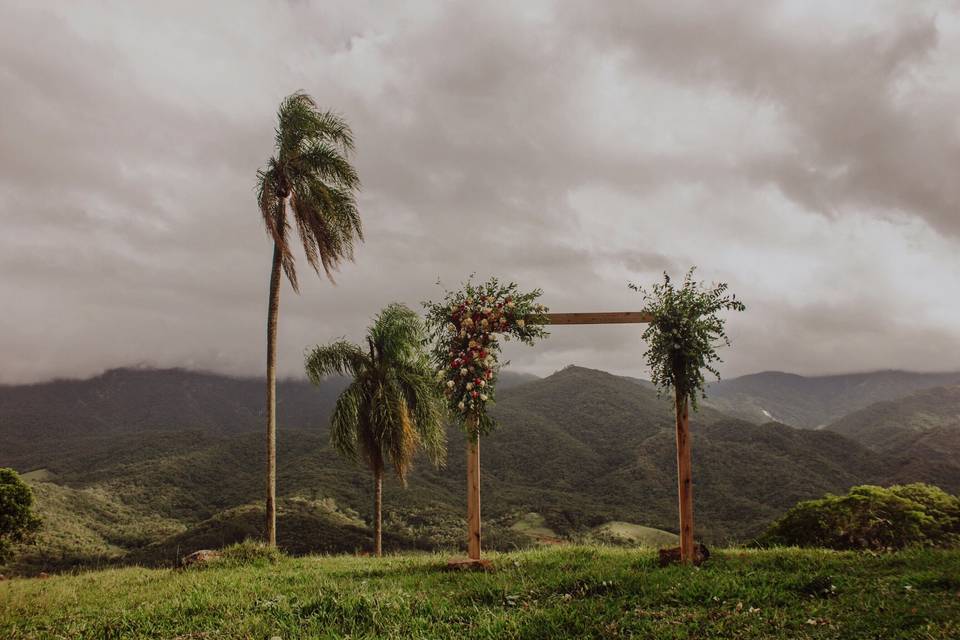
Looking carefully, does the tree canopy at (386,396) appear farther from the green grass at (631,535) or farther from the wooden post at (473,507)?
the green grass at (631,535)

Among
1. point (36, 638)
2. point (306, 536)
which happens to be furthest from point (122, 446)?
point (36, 638)

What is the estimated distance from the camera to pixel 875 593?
7086mm

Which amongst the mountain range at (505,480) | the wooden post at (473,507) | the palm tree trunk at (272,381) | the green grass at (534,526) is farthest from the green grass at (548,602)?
the green grass at (534,526)

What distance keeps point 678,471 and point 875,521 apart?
4.84 m

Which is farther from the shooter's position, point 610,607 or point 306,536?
point 306,536

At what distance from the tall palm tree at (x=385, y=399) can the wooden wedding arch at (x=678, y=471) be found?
17.8 feet

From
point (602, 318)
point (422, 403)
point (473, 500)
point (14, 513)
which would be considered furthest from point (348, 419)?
point (14, 513)

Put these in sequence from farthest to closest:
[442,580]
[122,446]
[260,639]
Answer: [122,446] < [442,580] < [260,639]

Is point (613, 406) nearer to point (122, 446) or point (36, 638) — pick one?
point (122, 446)

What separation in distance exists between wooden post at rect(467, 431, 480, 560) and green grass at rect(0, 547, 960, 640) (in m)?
0.69

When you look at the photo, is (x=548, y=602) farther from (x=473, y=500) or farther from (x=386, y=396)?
(x=386, y=396)

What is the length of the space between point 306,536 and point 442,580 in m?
22.4

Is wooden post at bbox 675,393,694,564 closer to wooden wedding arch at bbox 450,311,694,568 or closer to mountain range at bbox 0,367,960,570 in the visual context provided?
wooden wedding arch at bbox 450,311,694,568

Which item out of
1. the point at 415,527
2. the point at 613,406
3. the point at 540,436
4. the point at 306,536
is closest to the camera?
the point at 306,536
